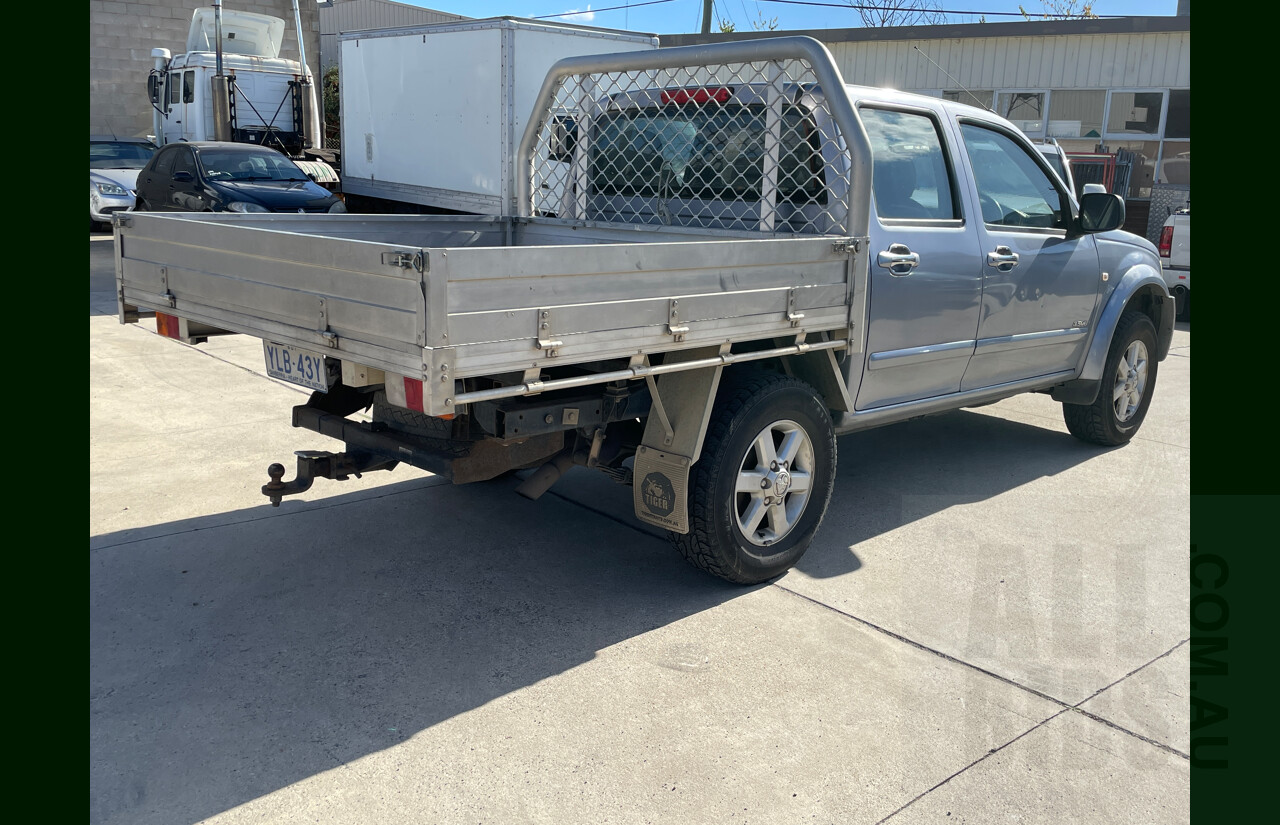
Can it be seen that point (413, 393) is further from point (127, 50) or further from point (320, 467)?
point (127, 50)

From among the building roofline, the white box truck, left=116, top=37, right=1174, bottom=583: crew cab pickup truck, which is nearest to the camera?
left=116, top=37, right=1174, bottom=583: crew cab pickup truck

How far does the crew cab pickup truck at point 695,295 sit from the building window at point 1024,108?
12232 mm

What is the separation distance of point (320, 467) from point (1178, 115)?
16.6 m

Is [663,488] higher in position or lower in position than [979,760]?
higher

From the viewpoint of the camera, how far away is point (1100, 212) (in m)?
5.66

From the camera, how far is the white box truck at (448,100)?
41.2ft

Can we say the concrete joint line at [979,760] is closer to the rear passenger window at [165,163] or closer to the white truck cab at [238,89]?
the rear passenger window at [165,163]

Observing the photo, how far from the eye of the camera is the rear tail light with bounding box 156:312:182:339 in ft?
13.5

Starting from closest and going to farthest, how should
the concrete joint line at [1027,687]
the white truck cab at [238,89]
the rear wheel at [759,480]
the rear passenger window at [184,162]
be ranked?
the concrete joint line at [1027,687], the rear wheel at [759,480], the rear passenger window at [184,162], the white truck cab at [238,89]

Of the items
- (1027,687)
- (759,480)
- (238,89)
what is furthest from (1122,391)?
(238,89)

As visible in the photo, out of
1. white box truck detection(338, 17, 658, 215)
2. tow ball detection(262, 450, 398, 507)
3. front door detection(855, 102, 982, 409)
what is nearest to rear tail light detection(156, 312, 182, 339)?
tow ball detection(262, 450, 398, 507)

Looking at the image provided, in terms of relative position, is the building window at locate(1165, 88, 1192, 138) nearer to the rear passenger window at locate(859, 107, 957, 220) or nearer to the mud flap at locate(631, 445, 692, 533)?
the rear passenger window at locate(859, 107, 957, 220)

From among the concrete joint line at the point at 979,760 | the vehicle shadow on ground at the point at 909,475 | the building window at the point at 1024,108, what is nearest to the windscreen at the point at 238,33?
the building window at the point at 1024,108

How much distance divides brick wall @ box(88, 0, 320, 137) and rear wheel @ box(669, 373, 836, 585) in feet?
79.6
